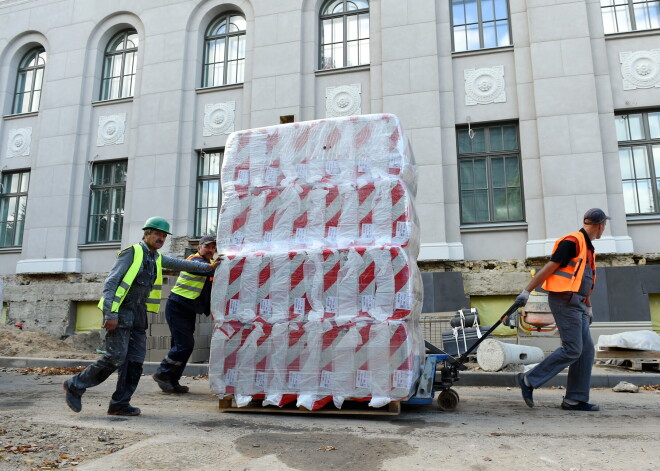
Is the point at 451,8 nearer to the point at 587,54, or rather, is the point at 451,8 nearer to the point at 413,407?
the point at 587,54

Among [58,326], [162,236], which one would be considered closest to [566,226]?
[162,236]

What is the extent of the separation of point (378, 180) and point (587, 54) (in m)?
7.67

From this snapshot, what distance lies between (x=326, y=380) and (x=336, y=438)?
88cm

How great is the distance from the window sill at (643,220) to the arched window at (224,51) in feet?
29.9

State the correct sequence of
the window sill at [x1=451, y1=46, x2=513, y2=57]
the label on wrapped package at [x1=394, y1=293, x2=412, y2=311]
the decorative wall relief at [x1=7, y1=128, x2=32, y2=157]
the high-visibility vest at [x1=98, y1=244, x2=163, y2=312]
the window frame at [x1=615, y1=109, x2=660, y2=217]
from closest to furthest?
the label on wrapped package at [x1=394, y1=293, x2=412, y2=311] < the high-visibility vest at [x1=98, y1=244, x2=163, y2=312] < the window frame at [x1=615, y1=109, x2=660, y2=217] < the window sill at [x1=451, y1=46, x2=513, y2=57] < the decorative wall relief at [x1=7, y1=128, x2=32, y2=157]

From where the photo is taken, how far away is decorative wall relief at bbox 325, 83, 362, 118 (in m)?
11.5

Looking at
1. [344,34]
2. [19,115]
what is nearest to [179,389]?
[344,34]

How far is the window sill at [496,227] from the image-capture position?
10156 millimetres

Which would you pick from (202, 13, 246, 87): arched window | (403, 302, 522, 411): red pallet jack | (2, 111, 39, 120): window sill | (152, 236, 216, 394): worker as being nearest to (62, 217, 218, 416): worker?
(152, 236, 216, 394): worker

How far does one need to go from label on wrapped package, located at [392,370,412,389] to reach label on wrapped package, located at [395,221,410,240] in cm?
118

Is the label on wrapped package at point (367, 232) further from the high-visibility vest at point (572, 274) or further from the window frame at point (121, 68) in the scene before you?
the window frame at point (121, 68)

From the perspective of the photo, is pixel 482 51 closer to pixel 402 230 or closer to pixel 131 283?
pixel 402 230

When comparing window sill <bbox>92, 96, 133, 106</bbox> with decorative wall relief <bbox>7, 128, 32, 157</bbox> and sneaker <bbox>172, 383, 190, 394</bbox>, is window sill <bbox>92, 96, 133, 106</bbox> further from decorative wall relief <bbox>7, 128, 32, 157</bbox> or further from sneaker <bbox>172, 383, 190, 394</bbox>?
sneaker <bbox>172, 383, 190, 394</bbox>

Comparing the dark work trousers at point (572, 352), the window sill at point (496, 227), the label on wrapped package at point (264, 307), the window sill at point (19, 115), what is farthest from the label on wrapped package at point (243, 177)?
the window sill at point (19, 115)
